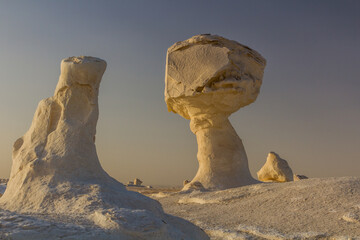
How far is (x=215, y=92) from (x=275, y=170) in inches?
219

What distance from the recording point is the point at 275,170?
1559cm

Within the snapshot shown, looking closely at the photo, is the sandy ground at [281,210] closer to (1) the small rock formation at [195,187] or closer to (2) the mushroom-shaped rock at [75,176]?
(1) the small rock formation at [195,187]

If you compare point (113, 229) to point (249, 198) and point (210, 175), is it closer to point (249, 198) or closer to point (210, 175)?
point (249, 198)

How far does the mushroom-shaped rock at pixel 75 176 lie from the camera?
10.9 ft

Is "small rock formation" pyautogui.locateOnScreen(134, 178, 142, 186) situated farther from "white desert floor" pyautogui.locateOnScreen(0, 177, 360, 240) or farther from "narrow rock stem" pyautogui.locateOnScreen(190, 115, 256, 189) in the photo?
"white desert floor" pyautogui.locateOnScreen(0, 177, 360, 240)

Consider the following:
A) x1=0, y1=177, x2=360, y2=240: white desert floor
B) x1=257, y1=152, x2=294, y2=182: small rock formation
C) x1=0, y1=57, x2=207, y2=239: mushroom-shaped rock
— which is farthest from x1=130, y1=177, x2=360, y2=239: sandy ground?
x1=257, y1=152, x2=294, y2=182: small rock formation

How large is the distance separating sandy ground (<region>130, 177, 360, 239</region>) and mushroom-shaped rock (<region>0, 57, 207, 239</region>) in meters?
2.41

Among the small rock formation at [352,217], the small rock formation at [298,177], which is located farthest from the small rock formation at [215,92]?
the small rock formation at [352,217]

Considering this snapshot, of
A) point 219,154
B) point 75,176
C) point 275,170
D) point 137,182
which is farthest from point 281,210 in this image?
point 137,182

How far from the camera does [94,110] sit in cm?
528

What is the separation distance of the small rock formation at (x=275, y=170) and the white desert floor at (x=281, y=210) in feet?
21.8

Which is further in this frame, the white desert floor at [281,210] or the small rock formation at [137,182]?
the small rock formation at [137,182]

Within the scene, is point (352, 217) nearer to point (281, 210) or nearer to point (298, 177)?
point (281, 210)

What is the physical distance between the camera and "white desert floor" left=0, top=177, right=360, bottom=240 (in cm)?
602
